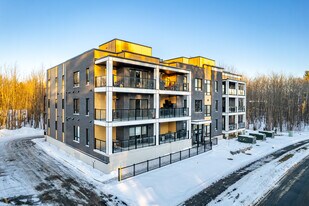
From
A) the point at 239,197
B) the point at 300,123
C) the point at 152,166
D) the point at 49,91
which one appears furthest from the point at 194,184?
the point at 300,123

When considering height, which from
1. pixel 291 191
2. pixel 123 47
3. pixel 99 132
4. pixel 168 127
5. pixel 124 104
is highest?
pixel 123 47

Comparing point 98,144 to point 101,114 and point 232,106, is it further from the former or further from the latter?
point 232,106

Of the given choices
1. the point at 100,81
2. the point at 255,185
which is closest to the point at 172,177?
the point at 255,185

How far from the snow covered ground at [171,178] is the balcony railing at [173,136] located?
3.23 meters

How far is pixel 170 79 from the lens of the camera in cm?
2562

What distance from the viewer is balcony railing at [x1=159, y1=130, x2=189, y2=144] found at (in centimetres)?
2153

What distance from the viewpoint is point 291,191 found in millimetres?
12750

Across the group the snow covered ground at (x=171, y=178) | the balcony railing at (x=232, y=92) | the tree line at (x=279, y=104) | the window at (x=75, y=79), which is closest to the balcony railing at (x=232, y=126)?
the balcony railing at (x=232, y=92)

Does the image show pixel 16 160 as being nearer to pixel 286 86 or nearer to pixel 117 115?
pixel 117 115

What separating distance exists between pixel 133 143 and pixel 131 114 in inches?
112

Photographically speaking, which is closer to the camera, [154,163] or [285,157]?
[154,163]

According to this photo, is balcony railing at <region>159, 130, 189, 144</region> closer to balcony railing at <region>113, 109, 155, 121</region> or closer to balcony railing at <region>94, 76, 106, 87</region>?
balcony railing at <region>113, 109, 155, 121</region>

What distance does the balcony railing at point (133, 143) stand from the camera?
57.3 feet

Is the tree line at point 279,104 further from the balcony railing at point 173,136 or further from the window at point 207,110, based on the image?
the balcony railing at point 173,136
